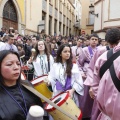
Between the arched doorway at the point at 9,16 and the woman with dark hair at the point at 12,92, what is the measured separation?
14.1 metres

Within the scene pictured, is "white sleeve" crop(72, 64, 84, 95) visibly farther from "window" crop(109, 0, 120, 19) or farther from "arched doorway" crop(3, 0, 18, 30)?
"window" crop(109, 0, 120, 19)

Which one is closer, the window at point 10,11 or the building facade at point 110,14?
the window at point 10,11

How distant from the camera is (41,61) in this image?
497 cm

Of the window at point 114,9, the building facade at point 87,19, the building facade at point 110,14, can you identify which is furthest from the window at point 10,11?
A: the building facade at point 87,19

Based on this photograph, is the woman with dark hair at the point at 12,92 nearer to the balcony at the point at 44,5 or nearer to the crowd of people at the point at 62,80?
the crowd of people at the point at 62,80

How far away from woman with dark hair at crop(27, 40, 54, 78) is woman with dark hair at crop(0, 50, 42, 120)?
256cm

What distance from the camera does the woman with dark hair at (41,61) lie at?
493 centimetres

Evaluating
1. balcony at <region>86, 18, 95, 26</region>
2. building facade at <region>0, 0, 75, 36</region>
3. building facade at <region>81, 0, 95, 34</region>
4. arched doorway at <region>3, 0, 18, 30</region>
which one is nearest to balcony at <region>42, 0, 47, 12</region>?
building facade at <region>0, 0, 75, 36</region>

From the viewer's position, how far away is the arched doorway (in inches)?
629

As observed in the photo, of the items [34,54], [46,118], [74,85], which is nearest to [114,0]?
[34,54]

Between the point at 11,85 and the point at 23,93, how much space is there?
0.14 m

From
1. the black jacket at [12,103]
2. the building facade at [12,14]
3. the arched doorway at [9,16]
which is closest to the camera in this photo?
the black jacket at [12,103]

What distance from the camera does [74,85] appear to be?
3820 millimetres

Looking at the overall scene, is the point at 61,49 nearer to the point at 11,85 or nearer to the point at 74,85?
the point at 74,85
